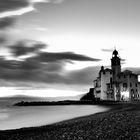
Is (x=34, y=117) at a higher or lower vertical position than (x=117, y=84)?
lower

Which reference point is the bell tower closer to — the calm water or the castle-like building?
the castle-like building

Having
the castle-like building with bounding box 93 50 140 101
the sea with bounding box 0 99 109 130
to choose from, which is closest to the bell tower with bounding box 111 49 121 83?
the castle-like building with bounding box 93 50 140 101

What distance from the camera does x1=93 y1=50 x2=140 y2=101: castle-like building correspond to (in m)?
119

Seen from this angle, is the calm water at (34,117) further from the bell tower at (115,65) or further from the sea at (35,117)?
the bell tower at (115,65)

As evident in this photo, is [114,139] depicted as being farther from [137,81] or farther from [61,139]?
[137,81]

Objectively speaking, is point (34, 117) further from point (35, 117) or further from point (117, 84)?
point (117, 84)

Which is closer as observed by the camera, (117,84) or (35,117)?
A: (35,117)

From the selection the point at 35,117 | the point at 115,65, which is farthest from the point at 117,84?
the point at 35,117

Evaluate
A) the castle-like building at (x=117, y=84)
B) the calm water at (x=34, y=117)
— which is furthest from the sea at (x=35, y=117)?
the castle-like building at (x=117, y=84)

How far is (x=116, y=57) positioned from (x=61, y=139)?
365ft

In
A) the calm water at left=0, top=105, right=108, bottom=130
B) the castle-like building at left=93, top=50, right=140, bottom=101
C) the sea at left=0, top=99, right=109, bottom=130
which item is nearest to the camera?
the sea at left=0, top=99, right=109, bottom=130

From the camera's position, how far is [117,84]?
390 ft

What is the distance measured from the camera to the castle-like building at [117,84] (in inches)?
4673

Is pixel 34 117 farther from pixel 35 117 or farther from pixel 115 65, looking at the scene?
pixel 115 65
